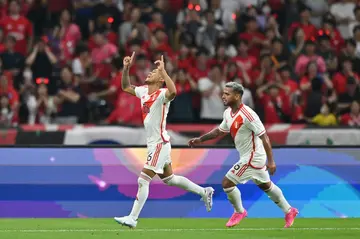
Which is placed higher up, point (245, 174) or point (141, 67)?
point (245, 174)

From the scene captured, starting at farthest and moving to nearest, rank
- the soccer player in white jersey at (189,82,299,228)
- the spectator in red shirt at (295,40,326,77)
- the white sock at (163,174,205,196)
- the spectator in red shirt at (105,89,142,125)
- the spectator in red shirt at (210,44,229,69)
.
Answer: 1. the spectator in red shirt at (295,40,326,77)
2. the spectator in red shirt at (210,44,229,69)
3. the spectator in red shirt at (105,89,142,125)
4. the white sock at (163,174,205,196)
5. the soccer player in white jersey at (189,82,299,228)

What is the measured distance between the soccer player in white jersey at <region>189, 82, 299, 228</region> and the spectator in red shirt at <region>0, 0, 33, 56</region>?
9.57 m

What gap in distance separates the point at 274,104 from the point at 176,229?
770 centimetres

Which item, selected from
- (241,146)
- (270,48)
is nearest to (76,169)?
(241,146)

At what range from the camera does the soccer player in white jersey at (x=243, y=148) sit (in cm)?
1445

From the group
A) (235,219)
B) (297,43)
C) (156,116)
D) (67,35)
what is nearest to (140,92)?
(156,116)

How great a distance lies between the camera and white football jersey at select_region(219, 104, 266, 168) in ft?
47.4

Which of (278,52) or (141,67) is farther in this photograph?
(278,52)

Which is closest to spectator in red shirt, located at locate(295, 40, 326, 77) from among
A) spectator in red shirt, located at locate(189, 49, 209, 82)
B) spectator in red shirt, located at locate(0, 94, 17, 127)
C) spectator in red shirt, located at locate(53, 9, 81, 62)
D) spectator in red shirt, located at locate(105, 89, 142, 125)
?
spectator in red shirt, located at locate(189, 49, 209, 82)

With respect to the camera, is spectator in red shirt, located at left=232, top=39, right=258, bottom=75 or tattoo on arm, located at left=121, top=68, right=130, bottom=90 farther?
spectator in red shirt, located at left=232, top=39, right=258, bottom=75

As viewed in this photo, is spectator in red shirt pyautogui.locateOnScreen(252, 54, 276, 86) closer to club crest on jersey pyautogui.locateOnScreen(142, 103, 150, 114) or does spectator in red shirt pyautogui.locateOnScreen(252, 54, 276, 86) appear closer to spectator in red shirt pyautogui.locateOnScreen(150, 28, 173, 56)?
spectator in red shirt pyautogui.locateOnScreen(150, 28, 173, 56)

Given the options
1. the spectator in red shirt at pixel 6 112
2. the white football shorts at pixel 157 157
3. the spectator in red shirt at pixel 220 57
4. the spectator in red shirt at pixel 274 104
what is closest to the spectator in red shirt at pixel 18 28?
the spectator in red shirt at pixel 6 112

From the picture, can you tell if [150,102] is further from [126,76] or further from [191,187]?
[191,187]

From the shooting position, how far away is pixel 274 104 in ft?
71.1
